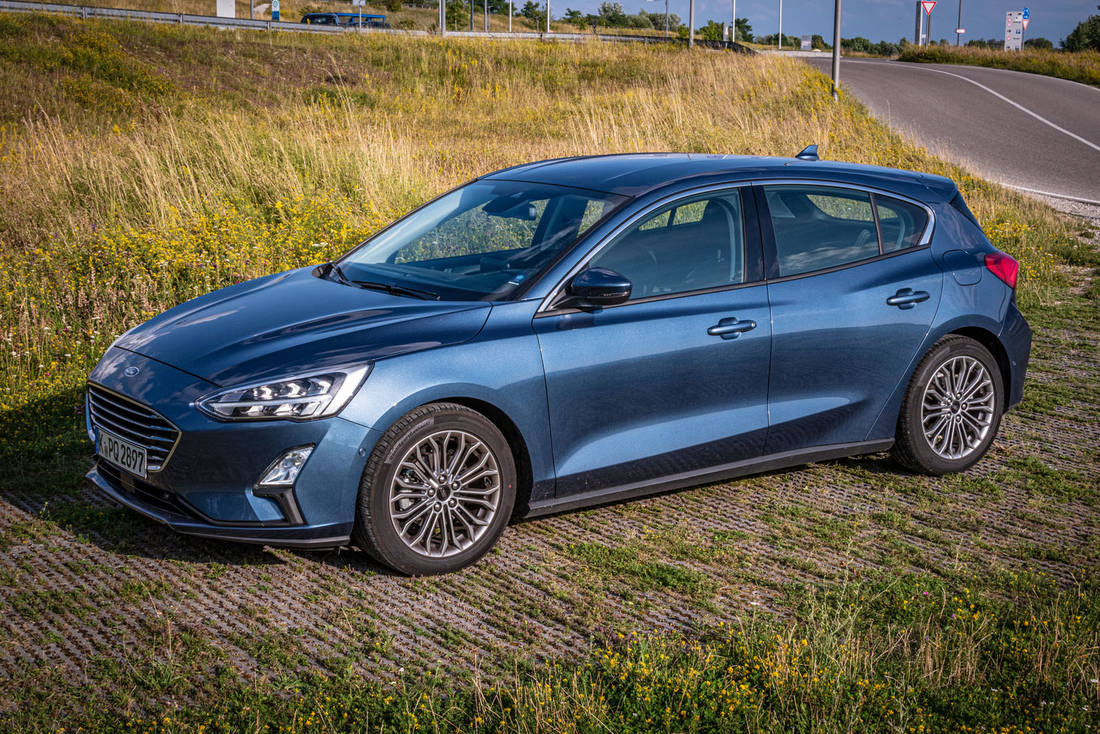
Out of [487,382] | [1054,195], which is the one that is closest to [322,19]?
[1054,195]

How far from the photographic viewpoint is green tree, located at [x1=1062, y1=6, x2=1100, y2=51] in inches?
2635

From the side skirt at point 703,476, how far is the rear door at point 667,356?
3 centimetres

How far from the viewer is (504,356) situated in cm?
432

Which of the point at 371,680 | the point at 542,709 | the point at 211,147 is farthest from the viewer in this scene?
the point at 211,147

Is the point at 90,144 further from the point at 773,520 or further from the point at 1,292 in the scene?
the point at 773,520

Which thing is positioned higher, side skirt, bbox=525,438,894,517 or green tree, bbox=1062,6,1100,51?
green tree, bbox=1062,6,1100,51

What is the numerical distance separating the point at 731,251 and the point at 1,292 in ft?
20.9

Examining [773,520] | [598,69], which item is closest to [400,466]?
[773,520]

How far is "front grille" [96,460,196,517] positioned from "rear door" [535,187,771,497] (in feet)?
5.25

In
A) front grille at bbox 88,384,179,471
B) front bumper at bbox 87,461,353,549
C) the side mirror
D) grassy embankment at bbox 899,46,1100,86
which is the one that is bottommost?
front bumper at bbox 87,461,353,549

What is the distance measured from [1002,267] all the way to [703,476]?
7.63 feet

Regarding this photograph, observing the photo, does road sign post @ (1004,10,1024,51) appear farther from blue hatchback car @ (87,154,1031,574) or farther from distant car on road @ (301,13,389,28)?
blue hatchback car @ (87,154,1031,574)

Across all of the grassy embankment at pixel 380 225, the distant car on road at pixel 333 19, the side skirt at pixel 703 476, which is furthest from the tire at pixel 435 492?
the distant car on road at pixel 333 19

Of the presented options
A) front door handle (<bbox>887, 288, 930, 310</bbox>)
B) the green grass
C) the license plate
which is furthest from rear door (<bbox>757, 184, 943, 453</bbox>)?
the license plate
